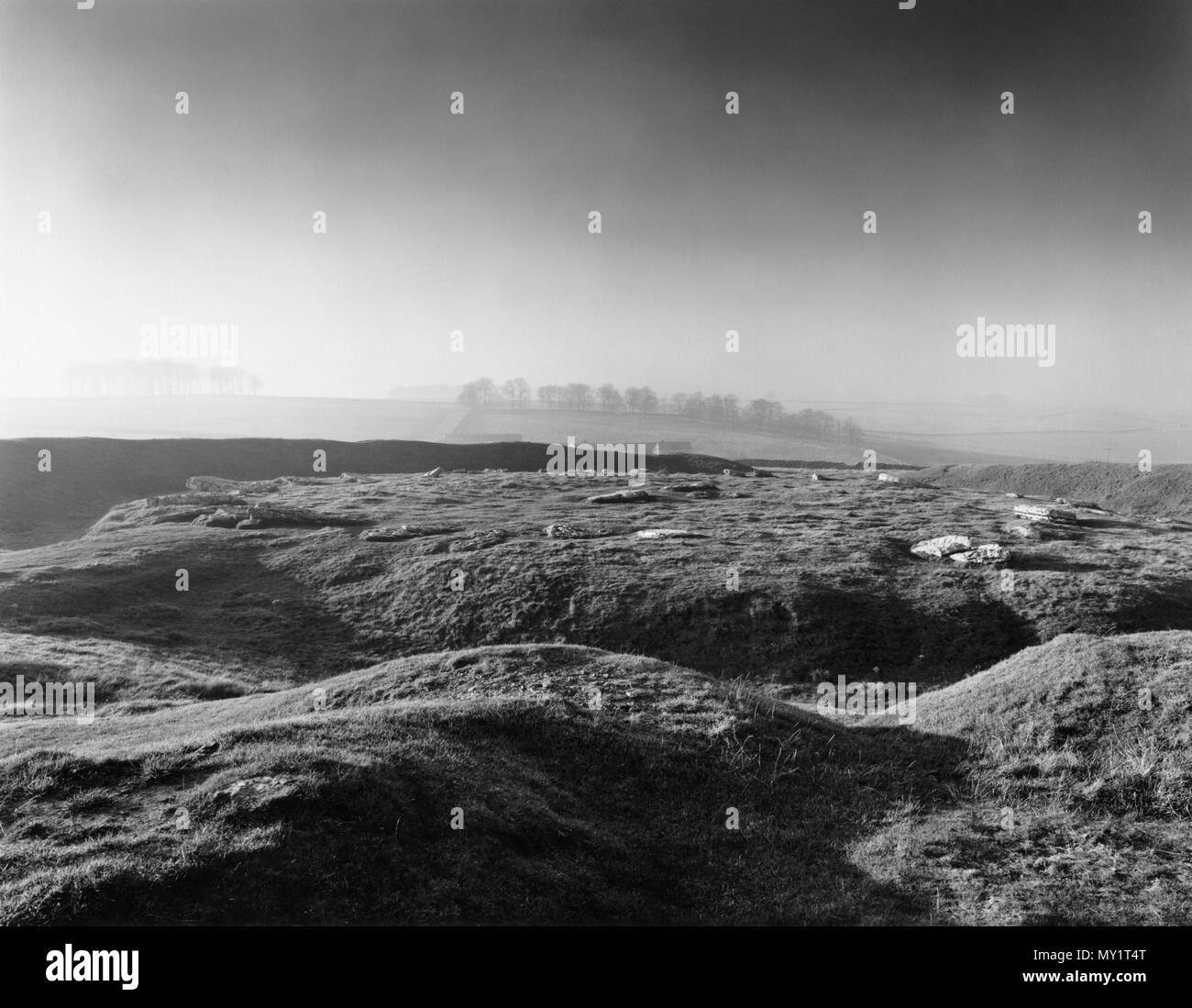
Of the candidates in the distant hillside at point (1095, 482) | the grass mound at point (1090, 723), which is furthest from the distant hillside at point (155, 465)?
the grass mound at point (1090, 723)

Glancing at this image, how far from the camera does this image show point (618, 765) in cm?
1421

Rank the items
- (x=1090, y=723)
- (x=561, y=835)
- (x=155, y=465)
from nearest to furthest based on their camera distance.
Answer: (x=561, y=835), (x=1090, y=723), (x=155, y=465)

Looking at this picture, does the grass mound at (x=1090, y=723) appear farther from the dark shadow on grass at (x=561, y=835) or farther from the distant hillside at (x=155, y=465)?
the distant hillside at (x=155, y=465)

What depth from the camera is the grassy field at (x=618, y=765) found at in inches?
379

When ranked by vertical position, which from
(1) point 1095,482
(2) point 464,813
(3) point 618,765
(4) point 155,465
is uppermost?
(4) point 155,465

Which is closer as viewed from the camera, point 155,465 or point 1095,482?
point 155,465

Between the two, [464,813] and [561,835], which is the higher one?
[464,813]

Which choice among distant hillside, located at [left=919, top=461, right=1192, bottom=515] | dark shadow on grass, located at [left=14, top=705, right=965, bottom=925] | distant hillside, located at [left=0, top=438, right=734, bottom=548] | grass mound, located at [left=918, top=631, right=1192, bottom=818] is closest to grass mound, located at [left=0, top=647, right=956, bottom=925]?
dark shadow on grass, located at [left=14, top=705, right=965, bottom=925]

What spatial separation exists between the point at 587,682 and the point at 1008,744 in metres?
9.04


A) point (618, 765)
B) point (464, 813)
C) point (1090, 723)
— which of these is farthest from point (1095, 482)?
point (464, 813)

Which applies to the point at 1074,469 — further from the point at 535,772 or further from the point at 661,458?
the point at 535,772

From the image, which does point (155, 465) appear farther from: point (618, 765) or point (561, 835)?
point (561, 835)
